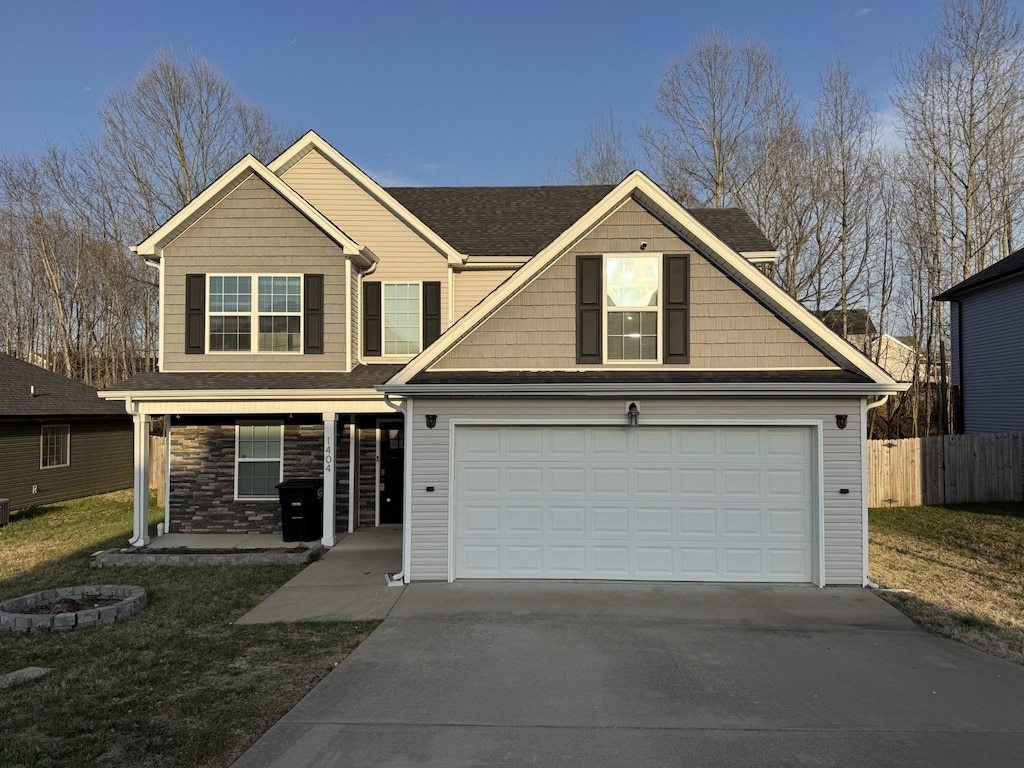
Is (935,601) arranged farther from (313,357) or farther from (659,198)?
(313,357)

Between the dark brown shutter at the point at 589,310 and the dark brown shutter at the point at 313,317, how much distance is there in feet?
17.7

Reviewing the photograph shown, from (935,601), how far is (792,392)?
314 cm

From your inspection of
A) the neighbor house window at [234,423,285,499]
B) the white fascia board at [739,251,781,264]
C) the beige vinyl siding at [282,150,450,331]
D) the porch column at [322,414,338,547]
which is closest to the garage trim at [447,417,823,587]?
the porch column at [322,414,338,547]

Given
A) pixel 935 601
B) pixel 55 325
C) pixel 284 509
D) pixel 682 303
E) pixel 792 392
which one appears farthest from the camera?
pixel 55 325

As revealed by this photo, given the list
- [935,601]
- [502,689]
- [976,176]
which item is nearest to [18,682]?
[502,689]

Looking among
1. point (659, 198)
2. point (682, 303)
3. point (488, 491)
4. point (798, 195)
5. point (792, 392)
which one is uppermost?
point (798, 195)

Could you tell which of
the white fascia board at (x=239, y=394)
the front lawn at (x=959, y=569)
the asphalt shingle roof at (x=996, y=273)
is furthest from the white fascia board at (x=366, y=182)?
the asphalt shingle roof at (x=996, y=273)

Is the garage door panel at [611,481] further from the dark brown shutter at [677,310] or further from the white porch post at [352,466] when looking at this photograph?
the white porch post at [352,466]

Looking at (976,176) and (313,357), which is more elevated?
(976,176)

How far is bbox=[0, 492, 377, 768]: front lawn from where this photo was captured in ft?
15.5

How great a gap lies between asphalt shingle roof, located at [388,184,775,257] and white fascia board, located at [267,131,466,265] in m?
0.66

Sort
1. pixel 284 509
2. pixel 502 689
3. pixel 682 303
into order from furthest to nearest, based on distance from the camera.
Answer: pixel 284 509
pixel 682 303
pixel 502 689

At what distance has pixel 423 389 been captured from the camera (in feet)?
30.1

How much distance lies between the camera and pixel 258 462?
13.1 meters
